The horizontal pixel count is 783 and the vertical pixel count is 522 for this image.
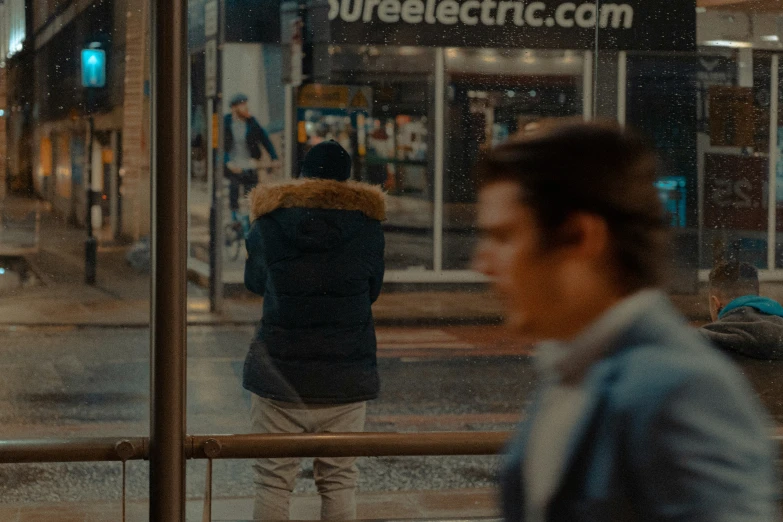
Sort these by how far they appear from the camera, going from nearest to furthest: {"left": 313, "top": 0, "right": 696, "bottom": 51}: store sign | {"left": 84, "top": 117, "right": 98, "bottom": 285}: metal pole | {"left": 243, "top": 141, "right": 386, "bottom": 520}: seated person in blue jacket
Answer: {"left": 243, "top": 141, "right": 386, "bottom": 520}: seated person in blue jacket
{"left": 313, "top": 0, "right": 696, "bottom": 51}: store sign
{"left": 84, "top": 117, "right": 98, "bottom": 285}: metal pole

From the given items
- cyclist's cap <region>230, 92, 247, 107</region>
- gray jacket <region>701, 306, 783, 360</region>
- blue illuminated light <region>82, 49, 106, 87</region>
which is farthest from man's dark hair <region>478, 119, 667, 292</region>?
→ blue illuminated light <region>82, 49, 106, 87</region>

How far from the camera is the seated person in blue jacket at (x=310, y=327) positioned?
3877mm

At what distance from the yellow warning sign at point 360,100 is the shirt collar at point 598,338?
6.65 m

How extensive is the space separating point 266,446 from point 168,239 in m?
0.64

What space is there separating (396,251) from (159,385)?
7449mm

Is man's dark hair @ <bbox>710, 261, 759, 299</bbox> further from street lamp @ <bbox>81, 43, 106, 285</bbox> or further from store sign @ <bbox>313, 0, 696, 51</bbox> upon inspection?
street lamp @ <bbox>81, 43, 106, 285</bbox>

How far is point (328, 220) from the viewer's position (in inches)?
155

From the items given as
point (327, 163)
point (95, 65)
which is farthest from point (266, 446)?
point (95, 65)

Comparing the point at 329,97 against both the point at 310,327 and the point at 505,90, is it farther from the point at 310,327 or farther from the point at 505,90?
the point at 310,327

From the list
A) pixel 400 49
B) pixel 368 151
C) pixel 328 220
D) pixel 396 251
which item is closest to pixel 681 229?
pixel 400 49

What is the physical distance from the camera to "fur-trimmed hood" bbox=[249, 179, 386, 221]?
394 cm

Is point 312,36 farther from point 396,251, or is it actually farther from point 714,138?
point 396,251

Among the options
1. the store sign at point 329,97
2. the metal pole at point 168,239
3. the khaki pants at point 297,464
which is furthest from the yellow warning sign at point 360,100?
the metal pole at point 168,239

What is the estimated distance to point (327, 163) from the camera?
4039 mm
